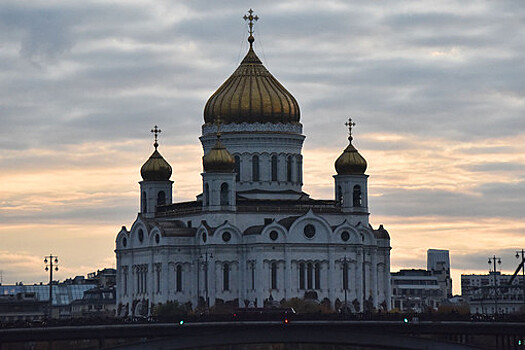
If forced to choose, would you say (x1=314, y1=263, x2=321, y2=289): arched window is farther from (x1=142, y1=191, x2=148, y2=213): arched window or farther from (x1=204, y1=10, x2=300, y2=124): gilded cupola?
(x1=142, y1=191, x2=148, y2=213): arched window

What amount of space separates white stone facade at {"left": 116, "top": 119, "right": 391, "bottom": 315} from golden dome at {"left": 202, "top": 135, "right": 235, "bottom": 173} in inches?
21.1

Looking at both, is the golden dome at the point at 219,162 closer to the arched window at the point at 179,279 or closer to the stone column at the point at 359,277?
the arched window at the point at 179,279

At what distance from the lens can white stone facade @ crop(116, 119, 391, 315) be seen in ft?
484

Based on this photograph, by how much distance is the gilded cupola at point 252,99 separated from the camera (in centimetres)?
15612

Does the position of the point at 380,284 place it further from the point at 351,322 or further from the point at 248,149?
the point at 351,322

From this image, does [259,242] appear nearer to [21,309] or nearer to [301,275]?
[301,275]

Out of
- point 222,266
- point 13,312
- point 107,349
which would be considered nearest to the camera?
point 107,349

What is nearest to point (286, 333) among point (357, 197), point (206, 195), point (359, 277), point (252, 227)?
point (252, 227)

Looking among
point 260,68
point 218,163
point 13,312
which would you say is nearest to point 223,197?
point 218,163

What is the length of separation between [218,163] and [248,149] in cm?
693

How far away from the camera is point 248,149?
15612cm

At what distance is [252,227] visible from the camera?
14938 cm

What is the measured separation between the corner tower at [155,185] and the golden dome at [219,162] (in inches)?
408

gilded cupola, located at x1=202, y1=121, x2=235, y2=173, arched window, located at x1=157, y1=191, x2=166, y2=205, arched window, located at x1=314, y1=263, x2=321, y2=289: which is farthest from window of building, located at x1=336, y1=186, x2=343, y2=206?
arched window, located at x1=157, y1=191, x2=166, y2=205
